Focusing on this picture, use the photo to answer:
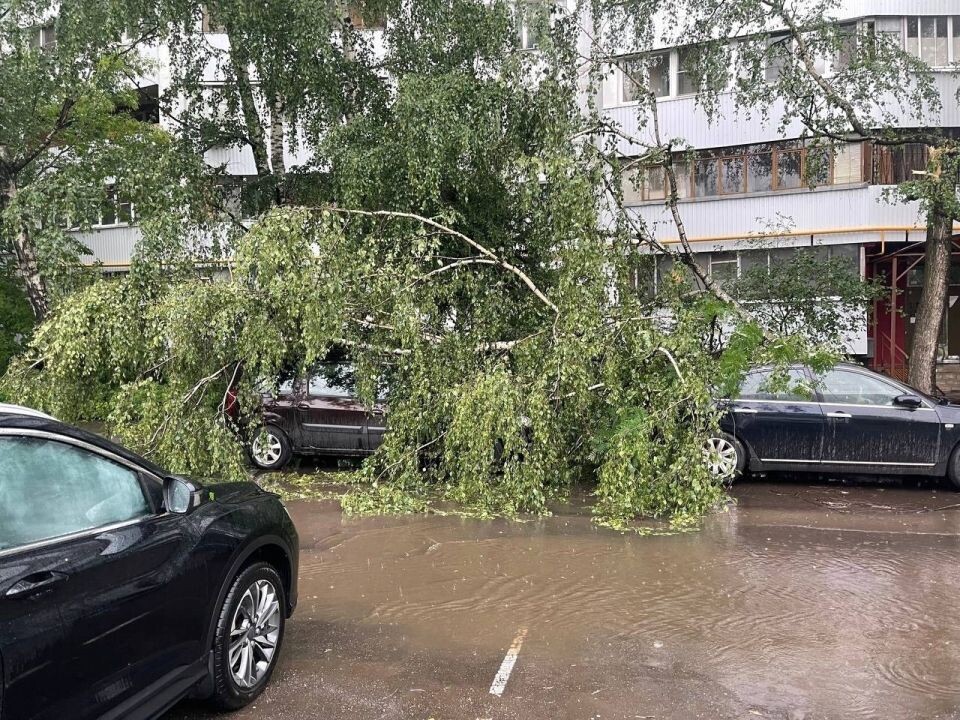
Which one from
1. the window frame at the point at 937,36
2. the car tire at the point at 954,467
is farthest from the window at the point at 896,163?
the car tire at the point at 954,467

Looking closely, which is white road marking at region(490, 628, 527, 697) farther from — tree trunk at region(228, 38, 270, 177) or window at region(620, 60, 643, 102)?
tree trunk at region(228, 38, 270, 177)

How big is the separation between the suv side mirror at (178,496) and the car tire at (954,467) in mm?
8877

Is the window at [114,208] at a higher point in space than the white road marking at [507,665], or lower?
higher

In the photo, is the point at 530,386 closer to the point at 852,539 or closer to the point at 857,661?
the point at 852,539

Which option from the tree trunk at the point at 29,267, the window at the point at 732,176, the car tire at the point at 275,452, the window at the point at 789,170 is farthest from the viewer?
the window at the point at 732,176

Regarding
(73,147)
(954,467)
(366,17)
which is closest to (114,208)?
(73,147)

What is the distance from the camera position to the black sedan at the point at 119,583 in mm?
3121

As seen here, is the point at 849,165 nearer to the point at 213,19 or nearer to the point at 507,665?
the point at 213,19

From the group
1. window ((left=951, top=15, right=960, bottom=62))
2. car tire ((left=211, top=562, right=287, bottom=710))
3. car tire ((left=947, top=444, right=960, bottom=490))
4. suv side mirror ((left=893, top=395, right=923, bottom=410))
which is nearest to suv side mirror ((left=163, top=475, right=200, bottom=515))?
car tire ((left=211, top=562, right=287, bottom=710))

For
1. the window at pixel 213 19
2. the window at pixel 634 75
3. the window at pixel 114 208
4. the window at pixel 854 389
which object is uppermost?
the window at pixel 213 19

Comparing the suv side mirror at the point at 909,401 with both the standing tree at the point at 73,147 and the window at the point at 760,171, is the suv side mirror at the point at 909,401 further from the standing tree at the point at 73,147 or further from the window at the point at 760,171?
the window at the point at 760,171

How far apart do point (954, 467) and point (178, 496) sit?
898cm

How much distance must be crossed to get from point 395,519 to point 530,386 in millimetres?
1885

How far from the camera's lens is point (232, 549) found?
14.1 feet
